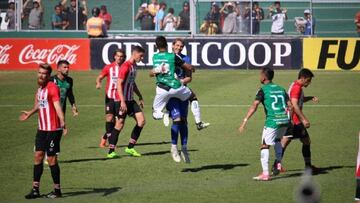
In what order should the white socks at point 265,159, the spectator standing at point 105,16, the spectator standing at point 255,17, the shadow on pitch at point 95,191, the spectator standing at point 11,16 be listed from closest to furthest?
the shadow on pitch at point 95,191, the white socks at point 265,159, the spectator standing at point 255,17, the spectator standing at point 11,16, the spectator standing at point 105,16

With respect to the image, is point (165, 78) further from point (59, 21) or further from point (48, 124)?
point (59, 21)

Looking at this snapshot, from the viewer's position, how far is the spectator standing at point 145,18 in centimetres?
4028

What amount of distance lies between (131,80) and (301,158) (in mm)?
3542

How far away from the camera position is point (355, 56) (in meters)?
34.6

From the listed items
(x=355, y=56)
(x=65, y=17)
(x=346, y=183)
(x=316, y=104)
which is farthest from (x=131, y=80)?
(x=65, y=17)

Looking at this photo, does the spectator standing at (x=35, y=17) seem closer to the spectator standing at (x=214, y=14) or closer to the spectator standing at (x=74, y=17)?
the spectator standing at (x=74, y=17)

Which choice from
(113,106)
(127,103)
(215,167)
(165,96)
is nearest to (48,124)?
(165,96)

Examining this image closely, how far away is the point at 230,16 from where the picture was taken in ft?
126

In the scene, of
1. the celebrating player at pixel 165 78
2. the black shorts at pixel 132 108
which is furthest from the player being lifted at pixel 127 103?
the celebrating player at pixel 165 78

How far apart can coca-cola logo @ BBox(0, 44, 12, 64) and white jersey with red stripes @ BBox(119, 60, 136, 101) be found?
2051 cm

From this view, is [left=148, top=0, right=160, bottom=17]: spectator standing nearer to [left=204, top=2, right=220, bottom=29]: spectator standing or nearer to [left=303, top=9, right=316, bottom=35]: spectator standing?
[left=204, top=2, right=220, bottom=29]: spectator standing

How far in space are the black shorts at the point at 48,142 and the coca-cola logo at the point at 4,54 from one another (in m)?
24.6

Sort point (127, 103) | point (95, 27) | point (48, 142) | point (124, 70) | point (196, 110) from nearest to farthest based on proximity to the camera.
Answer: point (48, 142) → point (124, 70) → point (127, 103) → point (196, 110) → point (95, 27)

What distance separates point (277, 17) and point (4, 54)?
40.1ft
